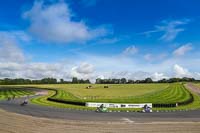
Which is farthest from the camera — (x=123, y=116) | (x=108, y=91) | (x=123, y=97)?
(x=108, y=91)

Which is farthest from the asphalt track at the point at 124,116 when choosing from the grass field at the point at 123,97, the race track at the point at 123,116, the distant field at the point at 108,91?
the distant field at the point at 108,91

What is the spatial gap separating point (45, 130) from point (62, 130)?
139 cm

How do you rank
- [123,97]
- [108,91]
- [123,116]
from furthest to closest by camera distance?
[108,91] → [123,97] → [123,116]

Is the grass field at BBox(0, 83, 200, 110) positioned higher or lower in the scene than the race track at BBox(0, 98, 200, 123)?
higher

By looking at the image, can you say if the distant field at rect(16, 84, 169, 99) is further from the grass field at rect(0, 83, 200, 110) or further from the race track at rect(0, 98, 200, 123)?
the race track at rect(0, 98, 200, 123)

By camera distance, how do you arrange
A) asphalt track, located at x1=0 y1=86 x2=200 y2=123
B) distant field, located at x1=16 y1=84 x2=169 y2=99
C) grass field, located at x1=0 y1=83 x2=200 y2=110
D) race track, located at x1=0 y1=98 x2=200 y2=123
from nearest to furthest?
asphalt track, located at x1=0 y1=86 x2=200 y2=123 → race track, located at x1=0 y1=98 x2=200 y2=123 → grass field, located at x1=0 y1=83 x2=200 y2=110 → distant field, located at x1=16 y1=84 x2=169 y2=99

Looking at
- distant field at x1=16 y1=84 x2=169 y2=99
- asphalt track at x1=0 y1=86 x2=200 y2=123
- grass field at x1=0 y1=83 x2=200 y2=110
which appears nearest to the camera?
asphalt track at x1=0 y1=86 x2=200 y2=123

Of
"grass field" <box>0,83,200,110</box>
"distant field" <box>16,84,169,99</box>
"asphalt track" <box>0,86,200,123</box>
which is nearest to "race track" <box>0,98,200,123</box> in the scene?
"asphalt track" <box>0,86,200,123</box>

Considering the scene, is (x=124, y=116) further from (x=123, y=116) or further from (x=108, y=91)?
(x=108, y=91)

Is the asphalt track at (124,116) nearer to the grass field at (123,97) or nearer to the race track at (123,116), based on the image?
the race track at (123,116)

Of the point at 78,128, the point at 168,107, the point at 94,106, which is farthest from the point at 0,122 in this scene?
the point at 168,107

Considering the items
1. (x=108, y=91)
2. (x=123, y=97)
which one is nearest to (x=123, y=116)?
(x=123, y=97)

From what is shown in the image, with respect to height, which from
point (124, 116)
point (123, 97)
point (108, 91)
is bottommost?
point (124, 116)

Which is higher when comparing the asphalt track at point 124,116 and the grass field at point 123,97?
the grass field at point 123,97
